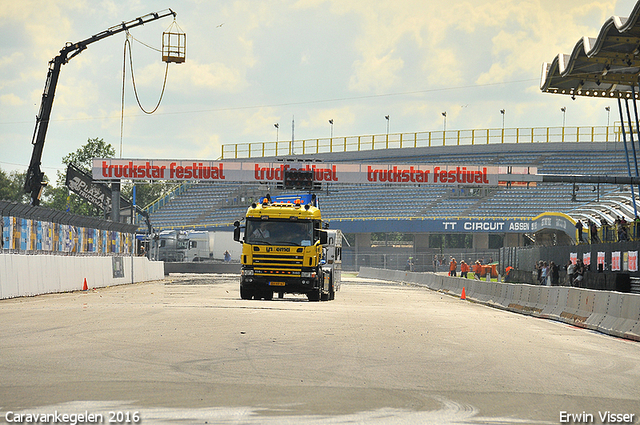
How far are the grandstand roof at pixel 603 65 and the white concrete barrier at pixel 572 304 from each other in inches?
401

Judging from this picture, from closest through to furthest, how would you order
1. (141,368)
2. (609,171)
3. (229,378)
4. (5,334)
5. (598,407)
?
(598,407), (229,378), (141,368), (5,334), (609,171)

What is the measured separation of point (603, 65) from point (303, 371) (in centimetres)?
3094

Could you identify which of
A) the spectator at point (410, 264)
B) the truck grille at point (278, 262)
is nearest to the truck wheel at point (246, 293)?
the truck grille at point (278, 262)

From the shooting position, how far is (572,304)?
71.3ft

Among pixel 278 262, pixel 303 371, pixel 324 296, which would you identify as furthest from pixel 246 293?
pixel 303 371

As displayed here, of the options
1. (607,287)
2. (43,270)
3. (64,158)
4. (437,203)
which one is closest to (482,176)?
(437,203)

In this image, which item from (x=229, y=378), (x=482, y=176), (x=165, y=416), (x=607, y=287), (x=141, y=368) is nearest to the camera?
(x=165, y=416)

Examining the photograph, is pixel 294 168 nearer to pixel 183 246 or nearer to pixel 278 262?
pixel 183 246

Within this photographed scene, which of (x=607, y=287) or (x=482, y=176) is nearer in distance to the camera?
(x=607, y=287)

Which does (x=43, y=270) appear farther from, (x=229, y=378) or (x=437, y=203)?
(x=437, y=203)

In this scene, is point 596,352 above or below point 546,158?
below

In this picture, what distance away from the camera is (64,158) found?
105 m

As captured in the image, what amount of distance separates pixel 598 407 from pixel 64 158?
337ft

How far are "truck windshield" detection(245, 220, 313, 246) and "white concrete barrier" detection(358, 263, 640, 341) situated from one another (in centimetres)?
675
